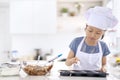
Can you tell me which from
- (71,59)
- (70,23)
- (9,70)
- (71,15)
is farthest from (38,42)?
(9,70)

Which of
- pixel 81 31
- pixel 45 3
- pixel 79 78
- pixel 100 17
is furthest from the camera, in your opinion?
pixel 81 31

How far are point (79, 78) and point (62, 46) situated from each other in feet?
11.9

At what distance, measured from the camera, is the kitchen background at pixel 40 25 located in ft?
14.9

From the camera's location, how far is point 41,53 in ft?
16.2

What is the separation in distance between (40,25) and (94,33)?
120 inches

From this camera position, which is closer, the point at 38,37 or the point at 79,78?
the point at 79,78

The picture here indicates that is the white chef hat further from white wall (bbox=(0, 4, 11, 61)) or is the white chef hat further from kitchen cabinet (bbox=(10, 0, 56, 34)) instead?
white wall (bbox=(0, 4, 11, 61))

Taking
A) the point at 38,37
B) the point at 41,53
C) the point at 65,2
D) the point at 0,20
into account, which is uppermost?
the point at 65,2

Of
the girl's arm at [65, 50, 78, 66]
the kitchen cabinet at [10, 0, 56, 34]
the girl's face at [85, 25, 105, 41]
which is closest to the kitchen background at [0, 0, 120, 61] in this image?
the kitchen cabinet at [10, 0, 56, 34]

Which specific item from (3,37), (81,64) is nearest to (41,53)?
(3,37)

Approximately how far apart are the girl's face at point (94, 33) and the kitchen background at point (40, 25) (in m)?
2.95

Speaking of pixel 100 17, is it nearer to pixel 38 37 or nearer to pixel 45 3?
pixel 45 3

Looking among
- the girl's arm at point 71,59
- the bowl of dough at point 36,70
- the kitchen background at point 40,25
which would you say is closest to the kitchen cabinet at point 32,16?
the kitchen background at point 40,25

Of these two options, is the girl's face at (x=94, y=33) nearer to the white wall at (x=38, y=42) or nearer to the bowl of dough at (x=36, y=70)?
the bowl of dough at (x=36, y=70)
